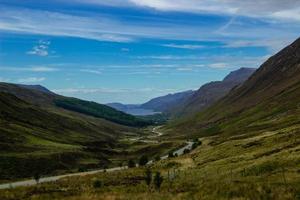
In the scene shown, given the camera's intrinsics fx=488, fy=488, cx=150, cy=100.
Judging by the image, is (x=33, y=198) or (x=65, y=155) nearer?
(x=33, y=198)

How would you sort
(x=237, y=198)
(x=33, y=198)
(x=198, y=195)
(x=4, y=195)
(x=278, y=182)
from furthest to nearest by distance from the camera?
(x=4, y=195) < (x=33, y=198) < (x=278, y=182) < (x=198, y=195) < (x=237, y=198)

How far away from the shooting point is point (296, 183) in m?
43.4

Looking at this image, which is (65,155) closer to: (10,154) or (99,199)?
(10,154)

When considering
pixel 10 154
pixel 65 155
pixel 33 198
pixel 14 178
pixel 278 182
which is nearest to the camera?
pixel 278 182

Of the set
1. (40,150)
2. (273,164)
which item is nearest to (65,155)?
(40,150)

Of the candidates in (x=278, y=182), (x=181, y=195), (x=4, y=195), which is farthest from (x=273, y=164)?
(x=4, y=195)

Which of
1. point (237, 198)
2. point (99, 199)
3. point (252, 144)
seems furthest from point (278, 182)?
point (252, 144)

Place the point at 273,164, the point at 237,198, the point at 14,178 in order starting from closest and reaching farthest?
the point at 237,198, the point at 273,164, the point at 14,178

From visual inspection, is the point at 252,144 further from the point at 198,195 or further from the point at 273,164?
the point at 198,195

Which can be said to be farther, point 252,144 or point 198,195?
point 252,144

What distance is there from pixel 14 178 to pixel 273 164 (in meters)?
94.3

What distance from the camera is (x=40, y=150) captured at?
18000 centimetres

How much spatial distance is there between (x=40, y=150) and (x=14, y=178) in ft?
133

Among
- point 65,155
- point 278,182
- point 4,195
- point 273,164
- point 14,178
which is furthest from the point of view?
point 65,155
